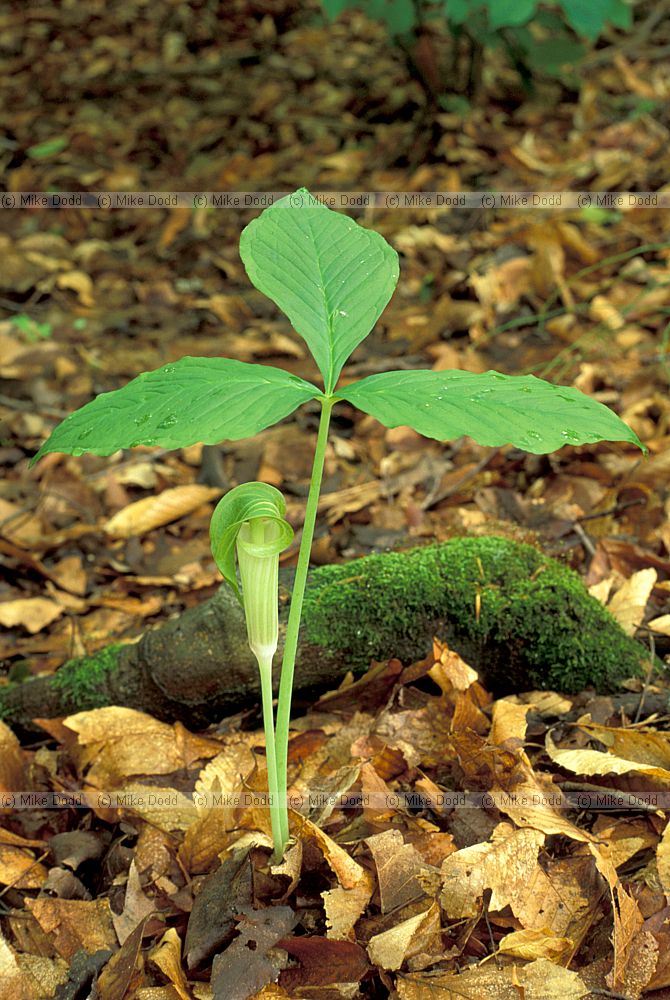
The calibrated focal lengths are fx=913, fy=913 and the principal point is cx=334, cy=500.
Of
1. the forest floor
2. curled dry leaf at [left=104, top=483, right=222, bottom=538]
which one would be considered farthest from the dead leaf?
curled dry leaf at [left=104, top=483, right=222, bottom=538]

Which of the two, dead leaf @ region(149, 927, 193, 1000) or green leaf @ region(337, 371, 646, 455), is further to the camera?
dead leaf @ region(149, 927, 193, 1000)

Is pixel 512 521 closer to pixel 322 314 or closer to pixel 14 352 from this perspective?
pixel 322 314

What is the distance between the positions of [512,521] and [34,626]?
1.45 metres

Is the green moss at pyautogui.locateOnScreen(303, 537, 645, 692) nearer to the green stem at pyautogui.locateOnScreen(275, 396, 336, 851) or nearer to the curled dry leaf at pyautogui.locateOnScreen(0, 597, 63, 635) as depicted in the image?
the green stem at pyautogui.locateOnScreen(275, 396, 336, 851)

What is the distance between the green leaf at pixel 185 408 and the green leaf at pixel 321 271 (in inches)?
3.6

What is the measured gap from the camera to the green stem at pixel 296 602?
4.05 ft

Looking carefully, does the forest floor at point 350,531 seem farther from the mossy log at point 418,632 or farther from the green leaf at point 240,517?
the green leaf at point 240,517

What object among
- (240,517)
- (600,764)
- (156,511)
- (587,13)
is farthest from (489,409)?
(587,13)

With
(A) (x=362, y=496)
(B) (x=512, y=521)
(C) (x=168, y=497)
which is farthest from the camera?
(C) (x=168, y=497)

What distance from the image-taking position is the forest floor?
1.49m

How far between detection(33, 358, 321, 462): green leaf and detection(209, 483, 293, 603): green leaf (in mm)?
121

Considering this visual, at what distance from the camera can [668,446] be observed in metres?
2.77

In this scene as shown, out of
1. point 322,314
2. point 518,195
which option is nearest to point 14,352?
point 518,195

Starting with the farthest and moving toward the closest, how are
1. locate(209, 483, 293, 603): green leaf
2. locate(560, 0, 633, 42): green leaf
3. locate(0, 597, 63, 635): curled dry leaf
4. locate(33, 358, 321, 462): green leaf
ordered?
locate(560, 0, 633, 42): green leaf, locate(0, 597, 63, 635): curled dry leaf, locate(209, 483, 293, 603): green leaf, locate(33, 358, 321, 462): green leaf
